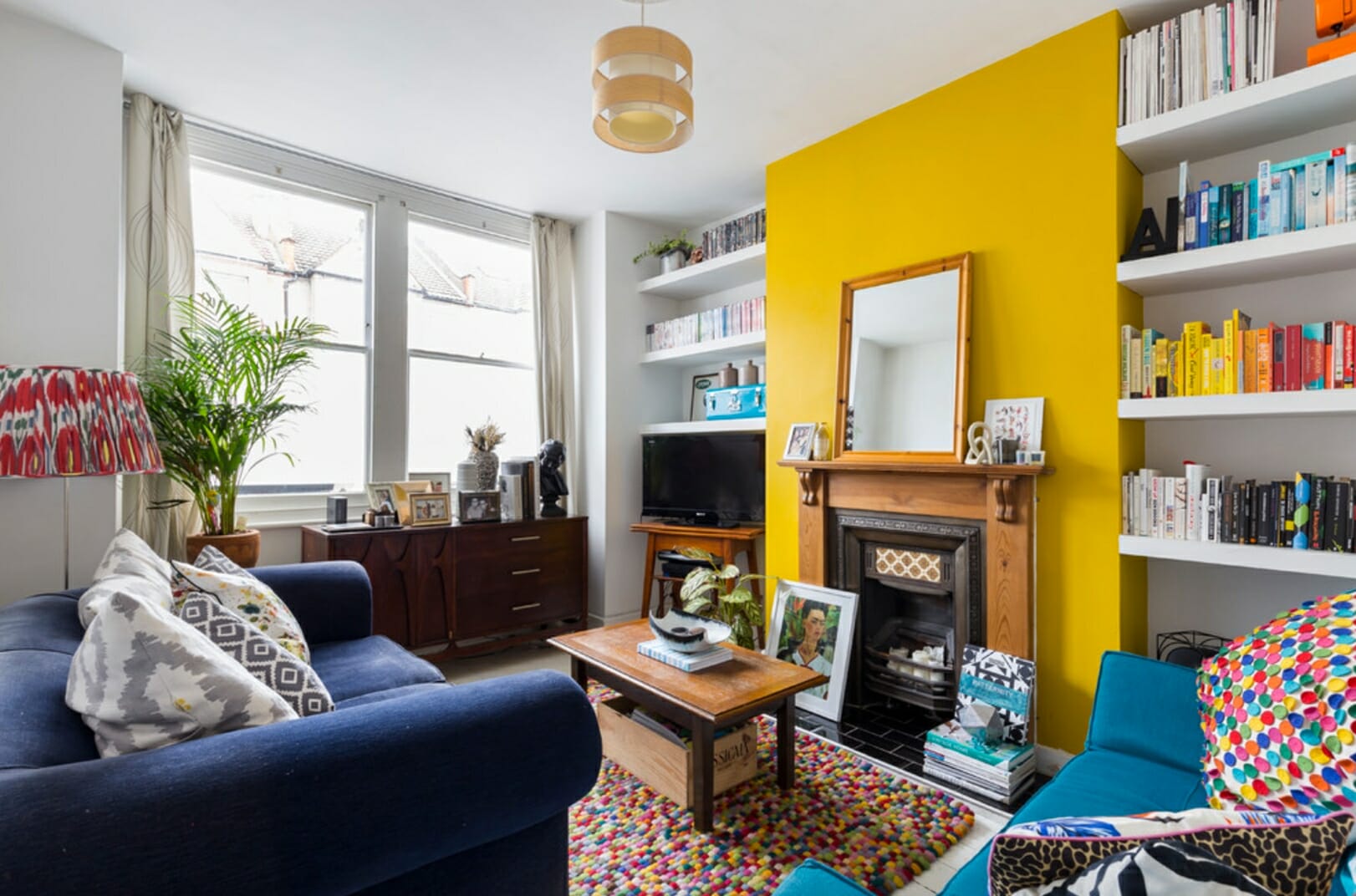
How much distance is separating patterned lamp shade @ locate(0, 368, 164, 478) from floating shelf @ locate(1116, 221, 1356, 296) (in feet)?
10.0

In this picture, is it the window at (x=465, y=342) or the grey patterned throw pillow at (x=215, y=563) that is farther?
→ the window at (x=465, y=342)

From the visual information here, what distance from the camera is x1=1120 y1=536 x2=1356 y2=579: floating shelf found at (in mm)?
1769

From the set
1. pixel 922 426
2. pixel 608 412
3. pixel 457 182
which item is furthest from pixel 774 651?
pixel 457 182

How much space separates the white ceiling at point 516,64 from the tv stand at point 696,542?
6.64 ft

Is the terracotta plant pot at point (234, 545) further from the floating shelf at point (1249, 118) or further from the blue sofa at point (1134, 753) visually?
the floating shelf at point (1249, 118)

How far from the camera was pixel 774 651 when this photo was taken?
118 inches

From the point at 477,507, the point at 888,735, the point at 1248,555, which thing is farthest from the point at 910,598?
the point at 477,507

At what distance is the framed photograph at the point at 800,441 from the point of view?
3.09 metres

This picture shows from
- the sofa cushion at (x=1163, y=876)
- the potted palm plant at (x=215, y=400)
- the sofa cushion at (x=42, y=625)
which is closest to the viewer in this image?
the sofa cushion at (x=1163, y=876)

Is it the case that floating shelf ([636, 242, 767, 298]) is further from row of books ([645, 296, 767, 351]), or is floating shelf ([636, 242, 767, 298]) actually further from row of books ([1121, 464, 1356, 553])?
row of books ([1121, 464, 1356, 553])

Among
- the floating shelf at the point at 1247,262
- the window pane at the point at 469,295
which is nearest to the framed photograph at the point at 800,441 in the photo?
the floating shelf at the point at 1247,262

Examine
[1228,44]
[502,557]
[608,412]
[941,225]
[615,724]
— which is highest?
[1228,44]

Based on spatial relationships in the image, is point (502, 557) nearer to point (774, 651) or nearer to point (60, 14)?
point (774, 651)

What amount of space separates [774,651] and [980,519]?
1.14 meters
